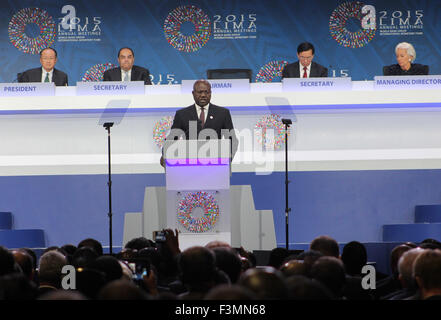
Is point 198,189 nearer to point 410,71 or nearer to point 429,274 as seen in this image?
point 429,274

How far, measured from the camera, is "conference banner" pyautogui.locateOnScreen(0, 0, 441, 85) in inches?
435

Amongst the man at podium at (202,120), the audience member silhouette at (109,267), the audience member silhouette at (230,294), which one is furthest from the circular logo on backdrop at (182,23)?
the audience member silhouette at (230,294)

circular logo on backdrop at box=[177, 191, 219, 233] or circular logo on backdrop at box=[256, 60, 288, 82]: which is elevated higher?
circular logo on backdrop at box=[256, 60, 288, 82]

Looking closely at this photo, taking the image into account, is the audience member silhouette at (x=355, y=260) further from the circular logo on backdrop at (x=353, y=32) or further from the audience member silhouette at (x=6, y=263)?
the circular logo on backdrop at (x=353, y=32)

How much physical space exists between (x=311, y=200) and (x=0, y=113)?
141 inches

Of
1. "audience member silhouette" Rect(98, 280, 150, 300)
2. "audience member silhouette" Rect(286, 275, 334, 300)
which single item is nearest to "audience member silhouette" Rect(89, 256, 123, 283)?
"audience member silhouette" Rect(98, 280, 150, 300)

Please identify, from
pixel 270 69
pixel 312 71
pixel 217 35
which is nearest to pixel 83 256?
pixel 312 71

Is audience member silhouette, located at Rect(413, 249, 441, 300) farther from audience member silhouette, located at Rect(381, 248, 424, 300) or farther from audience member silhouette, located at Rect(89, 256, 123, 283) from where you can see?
audience member silhouette, located at Rect(89, 256, 123, 283)

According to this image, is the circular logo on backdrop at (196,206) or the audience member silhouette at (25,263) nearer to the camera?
the audience member silhouette at (25,263)

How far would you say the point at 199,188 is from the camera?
538 centimetres

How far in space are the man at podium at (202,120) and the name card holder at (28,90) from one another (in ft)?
6.92

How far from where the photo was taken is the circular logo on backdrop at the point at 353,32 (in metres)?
11.0

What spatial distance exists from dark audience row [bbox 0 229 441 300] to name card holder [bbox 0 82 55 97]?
3865mm

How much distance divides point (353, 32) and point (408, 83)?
3696mm
